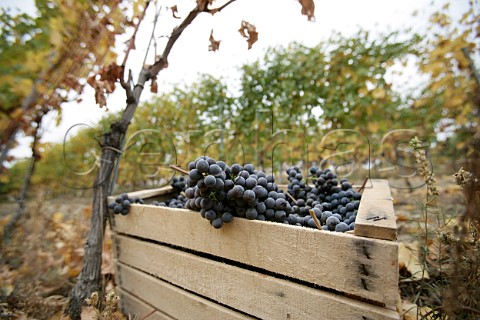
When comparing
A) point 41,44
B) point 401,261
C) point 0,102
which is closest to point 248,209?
point 401,261

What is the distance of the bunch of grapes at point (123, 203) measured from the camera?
4.18ft

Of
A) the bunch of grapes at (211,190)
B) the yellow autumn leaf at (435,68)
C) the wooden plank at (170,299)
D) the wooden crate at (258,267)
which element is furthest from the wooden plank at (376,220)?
the yellow autumn leaf at (435,68)

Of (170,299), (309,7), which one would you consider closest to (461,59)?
(309,7)

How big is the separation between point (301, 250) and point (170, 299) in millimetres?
679

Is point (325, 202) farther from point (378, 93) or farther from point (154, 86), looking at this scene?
point (378, 93)

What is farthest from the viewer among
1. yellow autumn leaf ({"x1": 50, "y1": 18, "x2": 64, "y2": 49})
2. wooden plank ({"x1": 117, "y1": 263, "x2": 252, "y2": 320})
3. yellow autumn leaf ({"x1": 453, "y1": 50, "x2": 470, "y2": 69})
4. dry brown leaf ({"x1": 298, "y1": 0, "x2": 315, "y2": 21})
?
yellow autumn leaf ({"x1": 453, "y1": 50, "x2": 470, "y2": 69})

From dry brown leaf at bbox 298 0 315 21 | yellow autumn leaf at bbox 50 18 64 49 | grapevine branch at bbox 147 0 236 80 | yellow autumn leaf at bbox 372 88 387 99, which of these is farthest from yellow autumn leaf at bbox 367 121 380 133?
yellow autumn leaf at bbox 50 18 64 49

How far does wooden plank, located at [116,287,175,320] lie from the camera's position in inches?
45.1

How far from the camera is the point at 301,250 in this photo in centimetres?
75

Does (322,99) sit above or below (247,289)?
above

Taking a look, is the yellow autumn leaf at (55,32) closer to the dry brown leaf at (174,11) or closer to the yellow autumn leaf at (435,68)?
the dry brown leaf at (174,11)

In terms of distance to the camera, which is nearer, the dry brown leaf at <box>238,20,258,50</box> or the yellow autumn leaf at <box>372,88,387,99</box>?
the dry brown leaf at <box>238,20,258,50</box>

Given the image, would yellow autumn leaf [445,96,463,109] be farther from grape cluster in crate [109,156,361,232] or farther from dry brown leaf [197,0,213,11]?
dry brown leaf [197,0,213,11]

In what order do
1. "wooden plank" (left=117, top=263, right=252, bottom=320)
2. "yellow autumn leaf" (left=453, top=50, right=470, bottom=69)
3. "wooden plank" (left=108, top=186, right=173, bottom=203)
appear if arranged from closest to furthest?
"wooden plank" (left=117, top=263, right=252, bottom=320) → "wooden plank" (left=108, top=186, right=173, bottom=203) → "yellow autumn leaf" (left=453, top=50, right=470, bottom=69)
